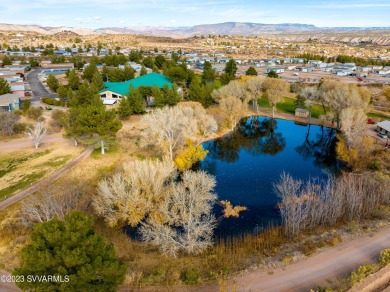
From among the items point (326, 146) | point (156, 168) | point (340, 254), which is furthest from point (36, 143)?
point (326, 146)

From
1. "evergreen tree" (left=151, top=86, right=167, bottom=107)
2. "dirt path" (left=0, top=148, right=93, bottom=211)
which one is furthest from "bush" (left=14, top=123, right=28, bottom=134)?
"evergreen tree" (left=151, top=86, right=167, bottom=107)

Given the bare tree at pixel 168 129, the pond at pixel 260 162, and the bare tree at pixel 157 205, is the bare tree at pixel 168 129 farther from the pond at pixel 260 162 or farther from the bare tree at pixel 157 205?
the bare tree at pixel 157 205

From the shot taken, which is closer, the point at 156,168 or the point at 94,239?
the point at 94,239

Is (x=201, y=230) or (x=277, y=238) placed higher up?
(x=201, y=230)

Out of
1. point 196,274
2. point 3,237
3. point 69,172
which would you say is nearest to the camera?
point 196,274

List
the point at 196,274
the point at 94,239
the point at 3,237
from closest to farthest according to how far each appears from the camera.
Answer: the point at 94,239 < the point at 196,274 < the point at 3,237

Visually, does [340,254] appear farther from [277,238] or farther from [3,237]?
[3,237]

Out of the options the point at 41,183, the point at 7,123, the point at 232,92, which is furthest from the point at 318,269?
the point at 7,123
